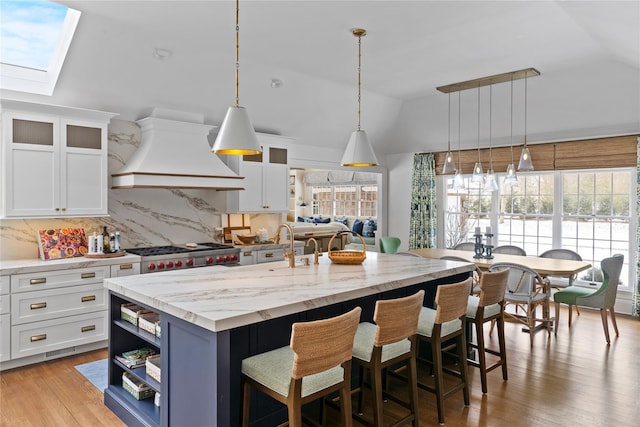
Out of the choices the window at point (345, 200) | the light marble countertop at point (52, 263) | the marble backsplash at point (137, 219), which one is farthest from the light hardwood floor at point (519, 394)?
the window at point (345, 200)

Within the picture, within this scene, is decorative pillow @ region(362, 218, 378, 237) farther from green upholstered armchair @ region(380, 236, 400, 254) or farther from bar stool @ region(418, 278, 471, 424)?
bar stool @ region(418, 278, 471, 424)

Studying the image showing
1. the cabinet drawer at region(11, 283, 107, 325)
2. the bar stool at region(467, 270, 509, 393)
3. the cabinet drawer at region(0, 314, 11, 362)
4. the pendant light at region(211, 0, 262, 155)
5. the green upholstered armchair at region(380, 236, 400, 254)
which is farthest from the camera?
the green upholstered armchair at region(380, 236, 400, 254)

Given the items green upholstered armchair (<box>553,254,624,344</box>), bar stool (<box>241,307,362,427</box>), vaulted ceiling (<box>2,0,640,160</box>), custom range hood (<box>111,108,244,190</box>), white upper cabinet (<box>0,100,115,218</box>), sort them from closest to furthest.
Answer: bar stool (<box>241,307,362,427</box>) → vaulted ceiling (<box>2,0,640,160</box>) → white upper cabinet (<box>0,100,115,218</box>) → green upholstered armchair (<box>553,254,624,344</box>) → custom range hood (<box>111,108,244,190</box>)

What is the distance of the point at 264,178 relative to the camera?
239 inches

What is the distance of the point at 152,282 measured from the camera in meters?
2.83

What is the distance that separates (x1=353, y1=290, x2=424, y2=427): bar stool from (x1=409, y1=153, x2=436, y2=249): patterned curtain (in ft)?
16.9

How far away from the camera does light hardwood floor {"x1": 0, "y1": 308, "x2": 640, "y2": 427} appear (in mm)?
2971

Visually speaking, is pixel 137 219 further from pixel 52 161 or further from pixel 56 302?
pixel 56 302

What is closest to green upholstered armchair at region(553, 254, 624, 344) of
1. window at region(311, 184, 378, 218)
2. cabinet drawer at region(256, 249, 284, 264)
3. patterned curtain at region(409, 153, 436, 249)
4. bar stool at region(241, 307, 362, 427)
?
patterned curtain at region(409, 153, 436, 249)

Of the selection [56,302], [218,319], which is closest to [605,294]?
[218,319]

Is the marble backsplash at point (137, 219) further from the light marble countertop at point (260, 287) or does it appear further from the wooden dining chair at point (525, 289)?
the wooden dining chair at point (525, 289)

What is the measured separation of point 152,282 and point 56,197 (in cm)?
217

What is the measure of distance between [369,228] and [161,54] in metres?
7.48

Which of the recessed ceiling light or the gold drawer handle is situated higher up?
the recessed ceiling light
